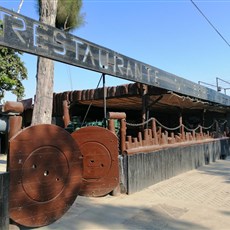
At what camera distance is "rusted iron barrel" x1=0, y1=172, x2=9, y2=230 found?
4.18 metres

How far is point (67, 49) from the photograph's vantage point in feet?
19.3

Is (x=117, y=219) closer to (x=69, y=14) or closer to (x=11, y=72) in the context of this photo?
(x=11, y=72)

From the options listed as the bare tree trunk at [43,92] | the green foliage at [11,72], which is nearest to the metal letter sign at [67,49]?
the bare tree trunk at [43,92]

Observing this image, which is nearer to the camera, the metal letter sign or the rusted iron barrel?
the rusted iron barrel

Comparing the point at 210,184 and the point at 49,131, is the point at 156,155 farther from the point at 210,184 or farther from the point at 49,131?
the point at 49,131

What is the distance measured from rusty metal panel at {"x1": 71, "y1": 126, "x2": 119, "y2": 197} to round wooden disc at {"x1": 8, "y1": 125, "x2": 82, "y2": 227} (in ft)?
3.98

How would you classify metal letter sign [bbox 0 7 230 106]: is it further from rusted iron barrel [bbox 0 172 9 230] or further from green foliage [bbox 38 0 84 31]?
green foliage [bbox 38 0 84 31]

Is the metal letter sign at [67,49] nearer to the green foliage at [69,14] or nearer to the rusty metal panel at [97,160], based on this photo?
the rusty metal panel at [97,160]

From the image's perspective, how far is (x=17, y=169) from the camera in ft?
14.7

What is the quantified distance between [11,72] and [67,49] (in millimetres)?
12622

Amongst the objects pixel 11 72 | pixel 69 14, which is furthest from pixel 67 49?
pixel 69 14

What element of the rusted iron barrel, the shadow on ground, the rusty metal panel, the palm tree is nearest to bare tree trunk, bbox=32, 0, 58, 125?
the palm tree

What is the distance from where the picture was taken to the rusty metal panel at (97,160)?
6.65 metres

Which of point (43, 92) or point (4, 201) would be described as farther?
point (43, 92)
